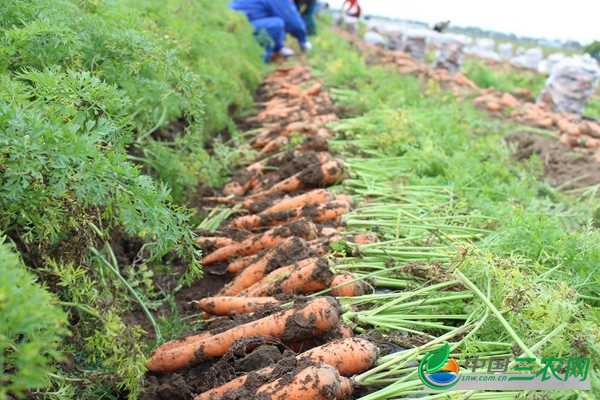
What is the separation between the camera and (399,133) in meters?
4.36

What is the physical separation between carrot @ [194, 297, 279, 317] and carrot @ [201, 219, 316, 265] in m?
0.56

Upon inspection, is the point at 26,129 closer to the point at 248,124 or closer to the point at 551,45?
the point at 248,124

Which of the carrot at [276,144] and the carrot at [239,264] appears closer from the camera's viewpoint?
the carrot at [239,264]

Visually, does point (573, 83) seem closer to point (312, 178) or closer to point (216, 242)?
point (312, 178)

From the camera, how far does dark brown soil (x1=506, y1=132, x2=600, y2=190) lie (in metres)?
5.07

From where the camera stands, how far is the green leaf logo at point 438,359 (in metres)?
1.85

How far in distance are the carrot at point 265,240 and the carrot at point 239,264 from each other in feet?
0.25

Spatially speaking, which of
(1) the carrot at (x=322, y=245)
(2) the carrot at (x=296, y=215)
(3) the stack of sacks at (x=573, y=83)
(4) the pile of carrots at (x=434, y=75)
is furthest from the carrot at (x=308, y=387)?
(3) the stack of sacks at (x=573, y=83)

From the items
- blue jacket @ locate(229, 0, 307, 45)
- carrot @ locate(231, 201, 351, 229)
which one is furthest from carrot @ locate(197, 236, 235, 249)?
blue jacket @ locate(229, 0, 307, 45)

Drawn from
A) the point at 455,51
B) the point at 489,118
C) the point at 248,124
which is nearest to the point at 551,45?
the point at 455,51

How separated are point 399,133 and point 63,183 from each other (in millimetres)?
3243

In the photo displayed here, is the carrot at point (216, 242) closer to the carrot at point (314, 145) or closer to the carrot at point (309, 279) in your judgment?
the carrot at point (309, 279)

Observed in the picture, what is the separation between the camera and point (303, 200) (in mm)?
3504

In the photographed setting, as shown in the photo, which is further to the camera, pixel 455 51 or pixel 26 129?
pixel 455 51
